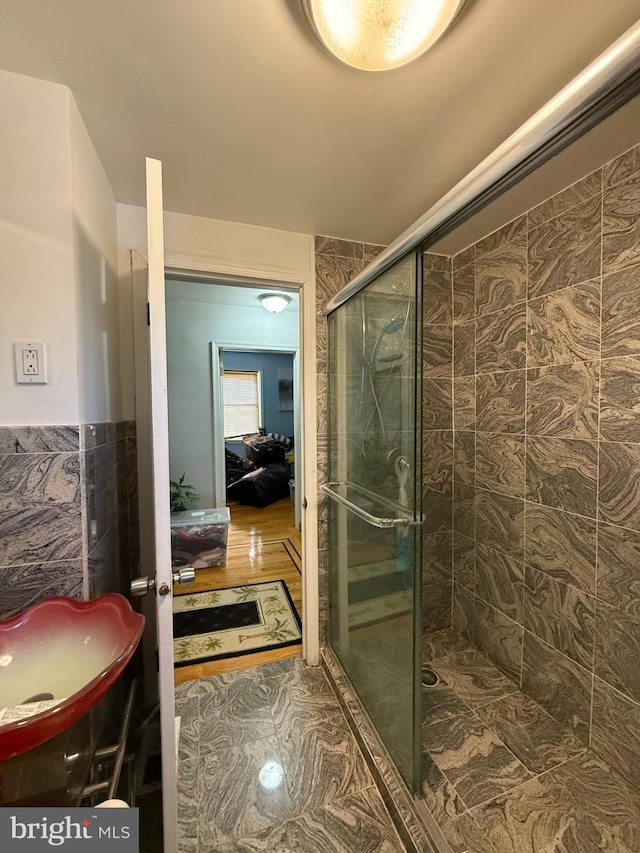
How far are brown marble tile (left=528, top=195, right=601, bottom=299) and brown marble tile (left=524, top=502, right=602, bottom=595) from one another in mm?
968

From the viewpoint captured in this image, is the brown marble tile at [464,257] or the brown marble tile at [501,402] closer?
the brown marble tile at [501,402]

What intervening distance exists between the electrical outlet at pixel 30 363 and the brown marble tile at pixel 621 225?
191 cm

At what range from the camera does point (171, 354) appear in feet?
10.9

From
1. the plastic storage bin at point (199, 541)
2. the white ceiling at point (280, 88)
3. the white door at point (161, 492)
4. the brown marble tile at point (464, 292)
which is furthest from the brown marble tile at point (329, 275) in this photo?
the plastic storage bin at point (199, 541)

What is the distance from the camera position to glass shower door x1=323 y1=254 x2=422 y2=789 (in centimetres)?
112

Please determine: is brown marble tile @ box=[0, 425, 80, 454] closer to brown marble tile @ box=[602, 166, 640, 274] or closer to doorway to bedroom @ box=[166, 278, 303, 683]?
doorway to bedroom @ box=[166, 278, 303, 683]

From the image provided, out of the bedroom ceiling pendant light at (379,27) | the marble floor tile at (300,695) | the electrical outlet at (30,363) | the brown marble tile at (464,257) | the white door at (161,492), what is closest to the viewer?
the bedroom ceiling pendant light at (379,27)

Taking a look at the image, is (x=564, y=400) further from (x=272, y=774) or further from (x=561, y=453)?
(x=272, y=774)

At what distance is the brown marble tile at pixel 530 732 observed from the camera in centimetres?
126

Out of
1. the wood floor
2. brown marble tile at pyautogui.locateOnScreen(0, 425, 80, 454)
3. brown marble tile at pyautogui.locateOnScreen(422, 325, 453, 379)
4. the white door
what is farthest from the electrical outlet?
brown marble tile at pyautogui.locateOnScreen(422, 325, 453, 379)

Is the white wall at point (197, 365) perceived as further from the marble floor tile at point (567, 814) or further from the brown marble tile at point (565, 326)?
the marble floor tile at point (567, 814)

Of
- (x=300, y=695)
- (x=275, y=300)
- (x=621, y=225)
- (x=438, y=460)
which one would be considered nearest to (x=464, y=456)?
(x=438, y=460)

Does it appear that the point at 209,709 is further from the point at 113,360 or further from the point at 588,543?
the point at 588,543

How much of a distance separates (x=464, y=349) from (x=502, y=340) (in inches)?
9.6
